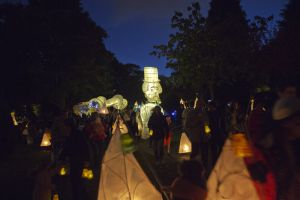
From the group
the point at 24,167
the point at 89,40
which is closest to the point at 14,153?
the point at 24,167

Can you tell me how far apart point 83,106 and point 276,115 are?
1192 inches

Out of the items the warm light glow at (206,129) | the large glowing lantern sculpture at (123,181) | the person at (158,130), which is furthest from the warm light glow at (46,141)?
the large glowing lantern sculpture at (123,181)

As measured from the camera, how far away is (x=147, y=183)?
6051 mm

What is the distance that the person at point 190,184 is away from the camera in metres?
4.57

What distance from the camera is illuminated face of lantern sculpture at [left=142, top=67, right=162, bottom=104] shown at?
25.5 meters

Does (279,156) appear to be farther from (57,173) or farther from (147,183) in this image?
(57,173)

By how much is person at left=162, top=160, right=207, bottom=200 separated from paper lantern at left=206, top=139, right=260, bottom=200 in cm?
64

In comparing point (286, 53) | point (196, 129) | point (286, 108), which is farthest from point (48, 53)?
point (286, 108)

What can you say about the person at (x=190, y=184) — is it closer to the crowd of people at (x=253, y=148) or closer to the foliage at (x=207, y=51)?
the crowd of people at (x=253, y=148)

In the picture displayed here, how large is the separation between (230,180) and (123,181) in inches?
65.1

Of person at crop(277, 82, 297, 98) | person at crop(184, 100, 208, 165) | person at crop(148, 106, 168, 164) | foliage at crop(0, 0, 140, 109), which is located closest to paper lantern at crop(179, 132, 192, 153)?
person at crop(148, 106, 168, 164)

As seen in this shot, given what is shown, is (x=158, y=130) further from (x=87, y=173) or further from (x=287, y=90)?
(x=287, y=90)

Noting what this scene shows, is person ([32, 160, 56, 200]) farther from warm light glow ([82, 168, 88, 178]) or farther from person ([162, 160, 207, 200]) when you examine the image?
person ([162, 160, 207, 200])

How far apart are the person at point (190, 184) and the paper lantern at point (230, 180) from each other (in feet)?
2.09
